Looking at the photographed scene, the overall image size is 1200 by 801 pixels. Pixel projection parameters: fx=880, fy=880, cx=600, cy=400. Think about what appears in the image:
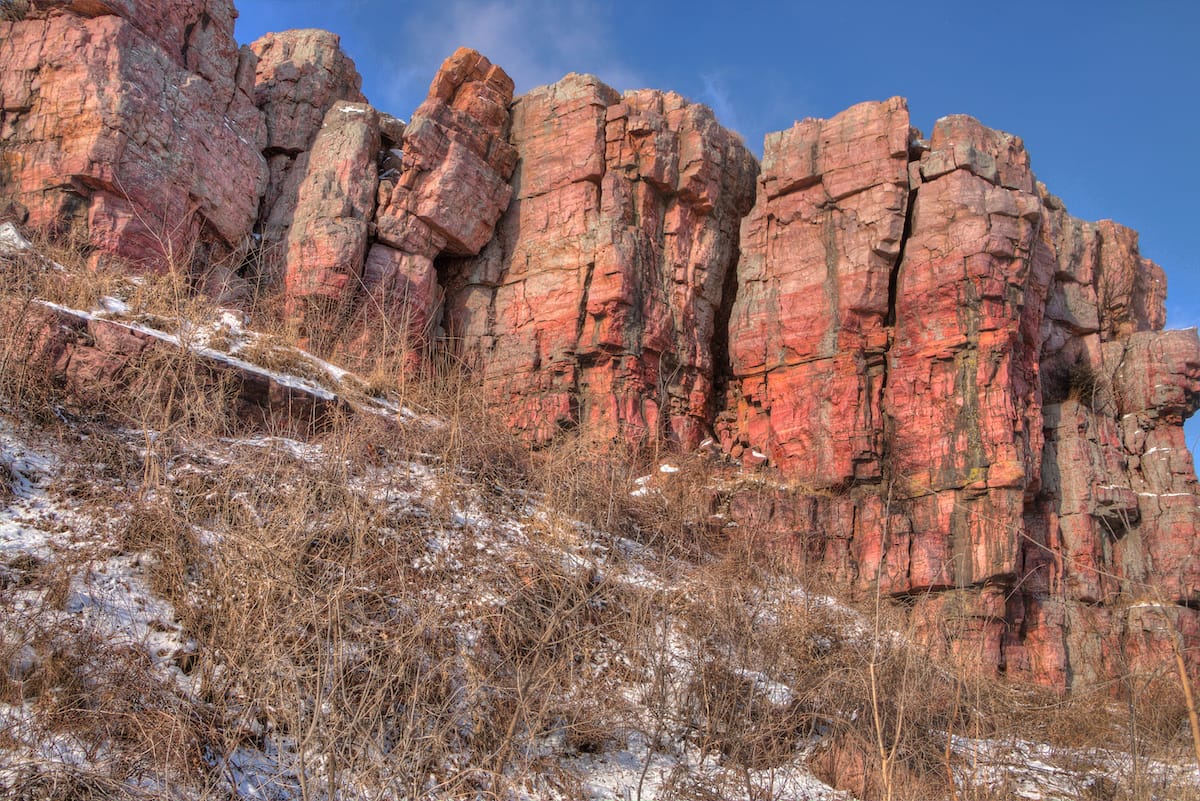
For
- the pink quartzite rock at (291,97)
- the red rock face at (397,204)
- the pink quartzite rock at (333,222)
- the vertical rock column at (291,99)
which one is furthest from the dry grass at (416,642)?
the pink quartzite rock at (291,97)

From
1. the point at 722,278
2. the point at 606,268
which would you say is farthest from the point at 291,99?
the point at 722,278

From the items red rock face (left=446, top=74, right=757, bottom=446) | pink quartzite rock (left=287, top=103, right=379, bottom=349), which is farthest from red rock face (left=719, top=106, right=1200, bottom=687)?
pink quartzite rock (left=287, top=103, right=379, bottom=349)

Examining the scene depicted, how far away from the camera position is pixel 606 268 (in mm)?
12891

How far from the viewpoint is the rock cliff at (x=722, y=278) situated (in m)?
11.3

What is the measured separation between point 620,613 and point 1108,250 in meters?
13.4

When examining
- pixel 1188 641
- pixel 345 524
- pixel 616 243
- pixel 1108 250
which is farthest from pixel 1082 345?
pixel 345 524

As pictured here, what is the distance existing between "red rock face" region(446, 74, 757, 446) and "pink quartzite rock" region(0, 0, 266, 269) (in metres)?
3.92

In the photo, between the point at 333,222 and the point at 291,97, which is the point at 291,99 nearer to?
the point at 291,97

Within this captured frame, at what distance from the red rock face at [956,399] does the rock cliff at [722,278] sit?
1.7 inches

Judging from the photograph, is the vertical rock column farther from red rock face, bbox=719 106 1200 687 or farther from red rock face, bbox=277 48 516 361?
red rock face, bbox=719 106 1200 687

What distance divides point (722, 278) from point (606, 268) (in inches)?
89.7

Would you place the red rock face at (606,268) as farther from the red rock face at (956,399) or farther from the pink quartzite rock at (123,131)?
the pink quartzite rock at (123,131)

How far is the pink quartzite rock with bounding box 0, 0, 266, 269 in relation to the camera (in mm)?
10773

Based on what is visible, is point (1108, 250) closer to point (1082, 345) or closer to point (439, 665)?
point (1082, 345)
